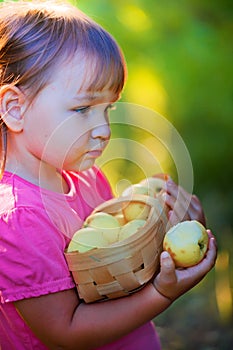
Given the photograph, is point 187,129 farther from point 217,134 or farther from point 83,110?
point 83,110

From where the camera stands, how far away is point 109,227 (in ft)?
5.69

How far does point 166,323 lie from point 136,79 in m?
1.12

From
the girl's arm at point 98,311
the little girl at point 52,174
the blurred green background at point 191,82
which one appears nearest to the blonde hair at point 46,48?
the little girl at point 52,174

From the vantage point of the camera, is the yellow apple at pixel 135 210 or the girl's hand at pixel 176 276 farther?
the yellow apple at pixel 135 210

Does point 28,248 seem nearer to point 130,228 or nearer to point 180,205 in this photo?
point 130,228

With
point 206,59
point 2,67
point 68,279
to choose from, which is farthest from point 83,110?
point 206,59

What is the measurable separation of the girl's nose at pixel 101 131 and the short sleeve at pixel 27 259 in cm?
25

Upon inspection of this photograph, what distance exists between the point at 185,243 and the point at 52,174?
42 centimetres

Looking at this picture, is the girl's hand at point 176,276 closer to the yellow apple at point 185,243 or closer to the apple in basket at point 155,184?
the yellow apple at point 185,243

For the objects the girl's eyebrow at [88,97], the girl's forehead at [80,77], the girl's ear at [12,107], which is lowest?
the girl's ear at [12,107]

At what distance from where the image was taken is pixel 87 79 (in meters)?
1.74

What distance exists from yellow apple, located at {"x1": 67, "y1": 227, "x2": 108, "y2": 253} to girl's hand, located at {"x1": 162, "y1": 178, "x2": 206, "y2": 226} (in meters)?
0.21

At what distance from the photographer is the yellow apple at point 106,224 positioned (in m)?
1.70

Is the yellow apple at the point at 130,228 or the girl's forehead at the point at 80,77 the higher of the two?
the girl's forehead at the point at 80,77
